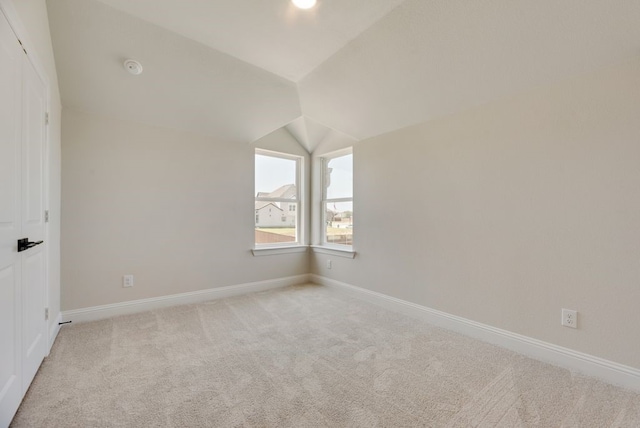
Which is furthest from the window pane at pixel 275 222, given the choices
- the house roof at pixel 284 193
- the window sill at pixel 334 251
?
the window sill at pixel 334 251

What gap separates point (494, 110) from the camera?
2359 mm

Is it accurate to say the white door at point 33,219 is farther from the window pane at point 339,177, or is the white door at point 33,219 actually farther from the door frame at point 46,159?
the window pane at point 339,177

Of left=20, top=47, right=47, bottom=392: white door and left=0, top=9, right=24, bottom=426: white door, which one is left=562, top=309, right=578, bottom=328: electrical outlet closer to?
left=0, top=9, right=24, bottom=426: white door

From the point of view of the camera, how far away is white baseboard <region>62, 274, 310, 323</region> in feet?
8.94

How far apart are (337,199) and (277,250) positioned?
3.83ft

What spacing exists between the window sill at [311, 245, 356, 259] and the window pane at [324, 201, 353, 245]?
16 cm

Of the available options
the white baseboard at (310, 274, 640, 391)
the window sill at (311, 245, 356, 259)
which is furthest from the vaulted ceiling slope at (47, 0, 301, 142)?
the white baseboard at (310, 274, 640, 391)

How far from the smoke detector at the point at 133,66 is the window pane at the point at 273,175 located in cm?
184

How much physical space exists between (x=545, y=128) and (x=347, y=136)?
7.03 ft

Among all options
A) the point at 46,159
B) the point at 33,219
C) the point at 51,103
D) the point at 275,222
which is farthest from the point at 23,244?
the point at 275,222

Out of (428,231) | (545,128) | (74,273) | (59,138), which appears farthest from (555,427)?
(59,138)

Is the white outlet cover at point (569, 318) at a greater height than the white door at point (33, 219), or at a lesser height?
lesser

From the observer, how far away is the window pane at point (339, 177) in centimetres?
398

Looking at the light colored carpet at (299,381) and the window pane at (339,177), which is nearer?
the light colored carpet at (299,381)
